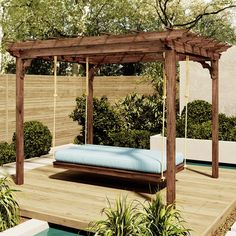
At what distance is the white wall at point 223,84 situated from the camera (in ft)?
41.9

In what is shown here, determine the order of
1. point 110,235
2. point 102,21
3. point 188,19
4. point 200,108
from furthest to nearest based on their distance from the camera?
point 188,19
point 102,21
point 200,108
point 110,235

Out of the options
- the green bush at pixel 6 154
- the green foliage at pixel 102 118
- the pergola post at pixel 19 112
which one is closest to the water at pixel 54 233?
the pergola post at pixel 19 112

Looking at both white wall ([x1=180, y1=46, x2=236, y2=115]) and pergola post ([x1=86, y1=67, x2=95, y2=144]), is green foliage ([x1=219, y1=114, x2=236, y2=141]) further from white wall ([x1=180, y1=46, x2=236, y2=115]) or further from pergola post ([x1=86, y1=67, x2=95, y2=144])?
pergola post ([x1=86, y1=67, x2=95, y2=144])

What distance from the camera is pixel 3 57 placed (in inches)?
925

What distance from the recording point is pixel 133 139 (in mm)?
11664

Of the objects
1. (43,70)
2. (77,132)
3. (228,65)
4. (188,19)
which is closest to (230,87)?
(228,65)

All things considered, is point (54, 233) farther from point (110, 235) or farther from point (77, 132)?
point (77, 132)

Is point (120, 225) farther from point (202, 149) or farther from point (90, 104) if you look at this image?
→ point (202, 149)

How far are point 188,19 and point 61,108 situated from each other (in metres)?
20.0

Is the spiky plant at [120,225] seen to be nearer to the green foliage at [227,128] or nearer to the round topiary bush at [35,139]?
the round topiary bush at [35,139]

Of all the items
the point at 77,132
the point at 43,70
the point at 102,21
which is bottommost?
the point at 77,132

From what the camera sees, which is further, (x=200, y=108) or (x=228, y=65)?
(x=228, y=65)

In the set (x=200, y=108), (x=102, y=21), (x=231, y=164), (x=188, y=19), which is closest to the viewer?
(x=231, y=164)

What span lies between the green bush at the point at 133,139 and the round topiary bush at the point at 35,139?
2017mm
